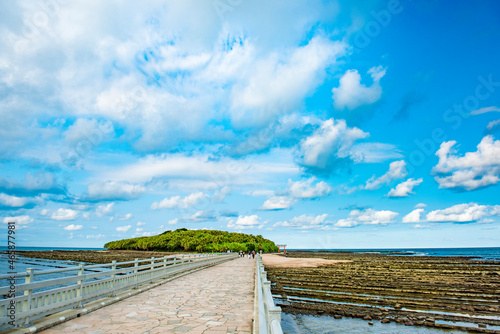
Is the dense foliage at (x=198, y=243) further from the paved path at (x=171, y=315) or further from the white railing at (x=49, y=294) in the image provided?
the white railing at (x=49, y=294)

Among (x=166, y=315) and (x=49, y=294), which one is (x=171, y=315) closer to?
(x=166, y=315)

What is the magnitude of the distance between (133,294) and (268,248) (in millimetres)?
99108

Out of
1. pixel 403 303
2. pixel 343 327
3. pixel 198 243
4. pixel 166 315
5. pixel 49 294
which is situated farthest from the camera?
pixel 198 243

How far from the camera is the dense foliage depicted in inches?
3364

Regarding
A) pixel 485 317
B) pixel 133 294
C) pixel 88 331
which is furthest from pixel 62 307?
pixel 485 317

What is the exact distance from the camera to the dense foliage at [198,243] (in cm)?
8544

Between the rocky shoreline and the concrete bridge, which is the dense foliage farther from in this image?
the concrete bridge

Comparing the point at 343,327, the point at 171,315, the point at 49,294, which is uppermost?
the point at 49,294

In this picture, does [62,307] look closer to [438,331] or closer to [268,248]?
[438,331]

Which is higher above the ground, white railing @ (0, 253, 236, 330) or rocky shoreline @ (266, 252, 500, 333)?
white railing @ (0, 253, 236, 330)

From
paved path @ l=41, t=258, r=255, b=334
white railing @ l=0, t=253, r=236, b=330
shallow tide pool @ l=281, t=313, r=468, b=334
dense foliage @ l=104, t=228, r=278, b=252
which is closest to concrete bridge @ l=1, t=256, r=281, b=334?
paved path @ l=41, t=258, r=255, b=334

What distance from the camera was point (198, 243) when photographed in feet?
297

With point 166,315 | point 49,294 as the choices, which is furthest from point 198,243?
point 49,294

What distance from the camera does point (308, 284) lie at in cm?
2275
